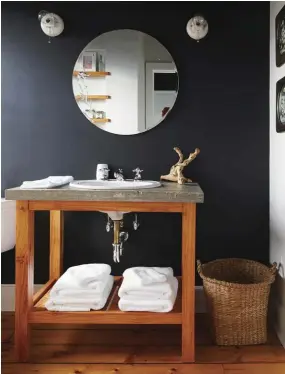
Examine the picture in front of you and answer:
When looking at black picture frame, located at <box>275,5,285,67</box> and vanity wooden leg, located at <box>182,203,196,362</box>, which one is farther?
black picture frame, located at <box>275,5,285,67</box>

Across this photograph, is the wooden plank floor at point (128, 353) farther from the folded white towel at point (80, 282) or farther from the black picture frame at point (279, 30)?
the black picture frame at point (279, 30)

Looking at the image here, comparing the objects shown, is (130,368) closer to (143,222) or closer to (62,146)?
(143,222)

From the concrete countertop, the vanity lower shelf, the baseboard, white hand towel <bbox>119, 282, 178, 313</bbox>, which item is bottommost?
the baseboard

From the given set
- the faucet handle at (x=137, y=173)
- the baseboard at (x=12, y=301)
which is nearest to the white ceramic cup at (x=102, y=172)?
the faucet handle at (x=137, y=173)

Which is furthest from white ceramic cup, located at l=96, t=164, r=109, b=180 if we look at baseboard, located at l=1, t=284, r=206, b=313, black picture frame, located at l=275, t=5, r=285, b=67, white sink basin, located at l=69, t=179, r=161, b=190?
black picture frame, located at l=275, t=5, r=285, b=67

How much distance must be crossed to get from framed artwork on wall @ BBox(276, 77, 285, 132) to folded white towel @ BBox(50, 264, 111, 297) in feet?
4.25

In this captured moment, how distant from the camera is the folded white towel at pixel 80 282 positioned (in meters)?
1.95

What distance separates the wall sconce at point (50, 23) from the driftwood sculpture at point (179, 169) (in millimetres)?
1063

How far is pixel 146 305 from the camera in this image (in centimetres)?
191

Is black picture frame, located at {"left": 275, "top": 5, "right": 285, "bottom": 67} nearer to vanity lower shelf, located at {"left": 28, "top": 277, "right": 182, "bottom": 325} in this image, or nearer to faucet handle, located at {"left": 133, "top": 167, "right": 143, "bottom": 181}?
faucet handle, located at {"left": 133, "top": 167, "right": 143, "bottom": 181}

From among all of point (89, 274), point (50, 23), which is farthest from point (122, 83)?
point (89, 274)

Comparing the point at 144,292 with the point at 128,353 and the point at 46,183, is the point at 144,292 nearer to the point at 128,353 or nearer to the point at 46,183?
the point at 128,353

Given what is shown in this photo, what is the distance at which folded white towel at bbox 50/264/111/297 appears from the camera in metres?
1.95

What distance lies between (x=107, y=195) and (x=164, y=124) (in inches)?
34.4
